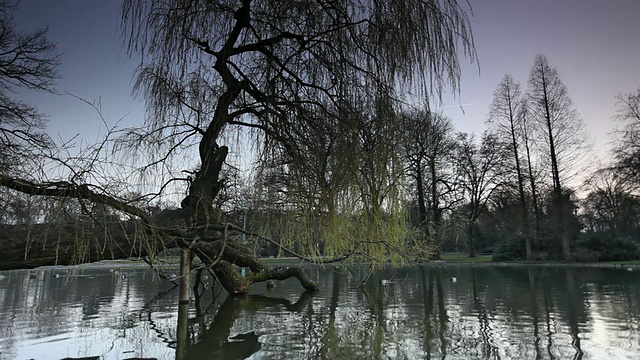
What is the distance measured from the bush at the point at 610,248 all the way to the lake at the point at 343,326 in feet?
37.5

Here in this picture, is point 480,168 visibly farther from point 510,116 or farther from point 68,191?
point 68,191

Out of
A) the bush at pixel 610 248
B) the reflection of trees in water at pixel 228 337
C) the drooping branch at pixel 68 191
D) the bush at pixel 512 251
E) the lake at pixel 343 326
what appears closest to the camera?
the drooping branch at pixel 68 191

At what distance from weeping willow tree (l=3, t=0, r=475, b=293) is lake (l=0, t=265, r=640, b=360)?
192 cm

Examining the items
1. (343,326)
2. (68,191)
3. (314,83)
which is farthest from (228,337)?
(314,83)

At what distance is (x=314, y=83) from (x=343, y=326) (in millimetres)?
4228

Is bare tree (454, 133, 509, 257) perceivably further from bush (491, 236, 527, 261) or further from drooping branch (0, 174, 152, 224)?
drooping branch (0, 174, 152, 224)

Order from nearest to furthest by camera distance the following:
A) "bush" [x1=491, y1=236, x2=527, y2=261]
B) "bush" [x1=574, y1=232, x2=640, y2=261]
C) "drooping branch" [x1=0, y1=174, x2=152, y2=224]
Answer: "drooping branch" [x1=0, y1=174, x2=152, y2=224], "bush" [x1=574, y1=232, x2=640, y2=261], "bush" [x1=491, y1=236, x2=527, y2=261]

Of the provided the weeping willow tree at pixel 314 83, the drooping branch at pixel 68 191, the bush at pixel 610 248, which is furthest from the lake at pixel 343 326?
the bush at pixel 610 248

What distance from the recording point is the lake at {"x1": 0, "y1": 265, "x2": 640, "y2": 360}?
452cm

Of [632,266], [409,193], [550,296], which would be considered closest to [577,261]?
[632,266]

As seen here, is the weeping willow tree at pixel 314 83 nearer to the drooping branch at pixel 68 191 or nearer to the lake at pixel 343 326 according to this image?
the drooping branch at pixel 68 191

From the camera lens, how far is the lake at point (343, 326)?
4520 millimetres

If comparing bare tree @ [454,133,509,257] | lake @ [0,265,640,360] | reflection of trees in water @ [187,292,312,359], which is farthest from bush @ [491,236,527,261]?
reflection of trees in water @ [187,292,312,359]

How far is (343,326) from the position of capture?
6023mm
